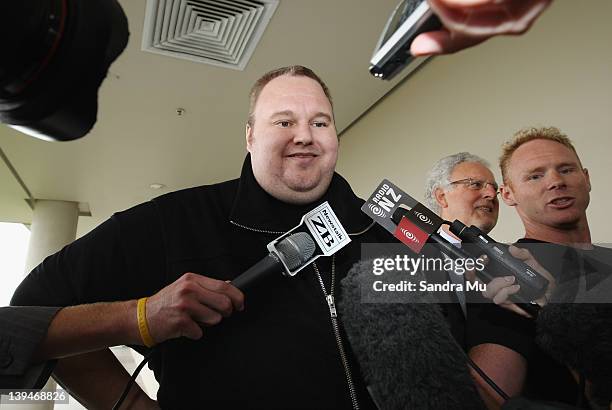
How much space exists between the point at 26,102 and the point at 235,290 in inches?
13.9

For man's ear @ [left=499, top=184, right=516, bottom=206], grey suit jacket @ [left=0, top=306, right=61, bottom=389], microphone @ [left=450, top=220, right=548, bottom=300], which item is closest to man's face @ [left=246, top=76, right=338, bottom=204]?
microphone @ [left=450, top=220, right=548, bottom=300]

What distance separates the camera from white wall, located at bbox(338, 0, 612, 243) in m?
1.34

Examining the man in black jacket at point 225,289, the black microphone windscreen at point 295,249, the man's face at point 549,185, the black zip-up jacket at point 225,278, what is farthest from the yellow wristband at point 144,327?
the man's face at point 549,185

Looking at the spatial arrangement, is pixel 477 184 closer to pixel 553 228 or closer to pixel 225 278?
pixel 553 228

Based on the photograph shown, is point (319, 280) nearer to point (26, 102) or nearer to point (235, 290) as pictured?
point (235, 290)

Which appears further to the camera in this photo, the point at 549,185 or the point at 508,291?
the point at 549,185

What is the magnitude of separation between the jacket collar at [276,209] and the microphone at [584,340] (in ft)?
1.17

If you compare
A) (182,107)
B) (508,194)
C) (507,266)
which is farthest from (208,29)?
(507,266)

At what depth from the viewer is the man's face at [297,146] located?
0.95 m

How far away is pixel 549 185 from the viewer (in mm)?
1160

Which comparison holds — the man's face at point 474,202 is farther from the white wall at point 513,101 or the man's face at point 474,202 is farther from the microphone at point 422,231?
the microphone at point 422,231

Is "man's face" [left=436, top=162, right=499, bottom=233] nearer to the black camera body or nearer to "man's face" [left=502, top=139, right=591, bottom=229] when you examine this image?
"man's face" [left=502, top=139, right=591, bottom=229]

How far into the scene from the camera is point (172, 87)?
8.16ft

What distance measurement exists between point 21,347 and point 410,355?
49 cm
